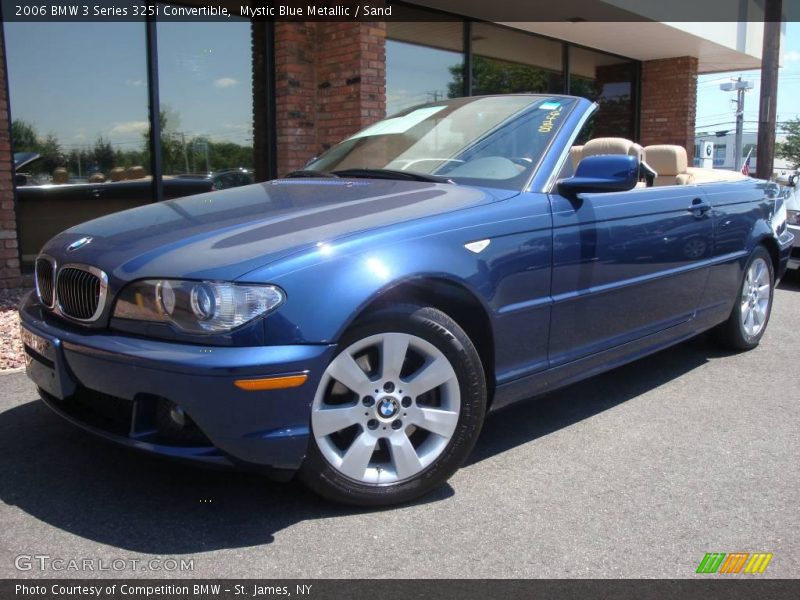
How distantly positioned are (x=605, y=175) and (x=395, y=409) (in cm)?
141

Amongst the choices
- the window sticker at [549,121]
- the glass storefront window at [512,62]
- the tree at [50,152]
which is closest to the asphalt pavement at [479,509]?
the window sticker at [549,121]

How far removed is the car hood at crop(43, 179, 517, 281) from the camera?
101 inches

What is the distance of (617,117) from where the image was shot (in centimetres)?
1450

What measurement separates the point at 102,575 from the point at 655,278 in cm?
287

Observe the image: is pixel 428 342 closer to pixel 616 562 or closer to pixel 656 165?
pixel 616 562

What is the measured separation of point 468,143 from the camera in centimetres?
365

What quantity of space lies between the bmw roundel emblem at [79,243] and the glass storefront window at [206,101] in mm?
5080

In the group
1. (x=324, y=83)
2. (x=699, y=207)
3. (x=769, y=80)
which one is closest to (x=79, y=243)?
(x=699, y=207)

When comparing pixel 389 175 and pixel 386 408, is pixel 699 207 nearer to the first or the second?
pixel 389 175

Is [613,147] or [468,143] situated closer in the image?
[468,143]

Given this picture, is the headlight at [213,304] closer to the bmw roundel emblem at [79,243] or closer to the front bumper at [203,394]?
the front bumper at [203,394]

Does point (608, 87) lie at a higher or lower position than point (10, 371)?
higher
